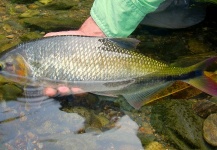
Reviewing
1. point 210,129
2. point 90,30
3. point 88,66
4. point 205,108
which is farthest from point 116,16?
point 210,129

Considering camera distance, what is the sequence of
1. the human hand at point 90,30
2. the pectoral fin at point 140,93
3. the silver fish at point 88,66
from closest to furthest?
the silver fish at point 88,66, the pectoral fin at point 140,93, the human hand at point 90,30

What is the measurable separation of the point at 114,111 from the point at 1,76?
79 cm

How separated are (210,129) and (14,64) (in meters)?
1.27

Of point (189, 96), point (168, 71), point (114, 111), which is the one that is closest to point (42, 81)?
point (114, 111)

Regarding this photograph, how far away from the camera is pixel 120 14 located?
8.19 ft

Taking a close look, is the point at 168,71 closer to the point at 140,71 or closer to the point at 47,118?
the point at 140,71

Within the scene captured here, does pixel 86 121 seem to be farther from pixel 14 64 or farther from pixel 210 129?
pixel 210 129

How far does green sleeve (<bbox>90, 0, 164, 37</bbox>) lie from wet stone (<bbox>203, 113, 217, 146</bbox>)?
816 millimetres

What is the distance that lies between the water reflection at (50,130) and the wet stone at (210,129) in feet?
1.38

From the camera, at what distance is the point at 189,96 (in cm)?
255

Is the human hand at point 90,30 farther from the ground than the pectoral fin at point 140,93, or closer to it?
farther from the ground

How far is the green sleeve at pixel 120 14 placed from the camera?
247cm

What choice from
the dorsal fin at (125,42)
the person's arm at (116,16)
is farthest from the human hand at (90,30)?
the dorsal fin at (125,42)

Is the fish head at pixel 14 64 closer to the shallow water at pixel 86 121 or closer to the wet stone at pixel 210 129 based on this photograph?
the shallow water at pixel 86 121
